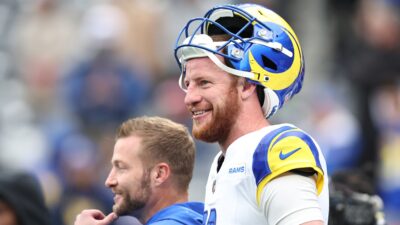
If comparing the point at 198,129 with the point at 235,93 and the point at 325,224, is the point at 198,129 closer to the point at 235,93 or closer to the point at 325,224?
the point at 235,93

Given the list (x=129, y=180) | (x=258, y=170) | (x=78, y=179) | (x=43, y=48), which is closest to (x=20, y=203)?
(x=129, y=180)

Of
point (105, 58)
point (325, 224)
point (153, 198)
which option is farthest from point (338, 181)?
point (105, 58)

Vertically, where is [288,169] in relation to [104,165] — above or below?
below

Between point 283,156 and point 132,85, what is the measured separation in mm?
9223

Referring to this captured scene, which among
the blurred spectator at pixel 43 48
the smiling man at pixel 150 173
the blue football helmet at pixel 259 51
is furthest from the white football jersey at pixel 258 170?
the blurred spectator at pixel 43 48

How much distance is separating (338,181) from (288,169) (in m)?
2.00

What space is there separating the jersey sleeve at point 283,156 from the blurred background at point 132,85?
6115mm

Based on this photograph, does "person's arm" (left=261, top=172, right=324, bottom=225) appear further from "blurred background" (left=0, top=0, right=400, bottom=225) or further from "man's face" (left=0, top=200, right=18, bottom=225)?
"blurred background" (left=0, top=0, right=400, bottom=225)

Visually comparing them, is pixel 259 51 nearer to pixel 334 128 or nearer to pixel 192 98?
pixel 192 98

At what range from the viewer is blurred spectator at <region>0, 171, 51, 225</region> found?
21.9 feet

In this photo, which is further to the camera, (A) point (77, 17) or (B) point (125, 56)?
(A) point (77, 17)

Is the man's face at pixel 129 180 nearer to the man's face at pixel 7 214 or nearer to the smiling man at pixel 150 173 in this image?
the smiling man at pixel 150 173

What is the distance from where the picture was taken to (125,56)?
561 inches

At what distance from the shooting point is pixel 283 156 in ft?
15.2
